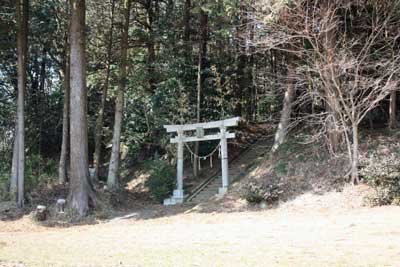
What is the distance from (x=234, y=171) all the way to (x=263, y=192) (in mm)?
3750

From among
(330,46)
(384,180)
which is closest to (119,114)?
(330,46)

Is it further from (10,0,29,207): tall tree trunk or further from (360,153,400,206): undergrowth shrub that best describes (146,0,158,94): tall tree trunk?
(360,153,400,206): undergrowth shrub

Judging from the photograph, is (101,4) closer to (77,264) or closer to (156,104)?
(156,104)

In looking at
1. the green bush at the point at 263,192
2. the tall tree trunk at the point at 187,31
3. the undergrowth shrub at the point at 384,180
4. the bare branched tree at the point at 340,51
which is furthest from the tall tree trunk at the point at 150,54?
the undergrowth shrub at the point at 384,180

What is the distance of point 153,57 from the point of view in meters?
16.7

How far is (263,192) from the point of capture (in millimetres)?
11656

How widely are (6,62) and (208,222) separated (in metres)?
11.8

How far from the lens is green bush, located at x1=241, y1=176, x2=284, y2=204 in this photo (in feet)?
38.1

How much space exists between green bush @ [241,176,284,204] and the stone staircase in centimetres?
198

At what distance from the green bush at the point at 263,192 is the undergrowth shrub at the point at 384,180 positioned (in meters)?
2.25

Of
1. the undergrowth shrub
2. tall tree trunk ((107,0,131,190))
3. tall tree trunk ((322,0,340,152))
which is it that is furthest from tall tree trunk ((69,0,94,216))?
the undergrowth shrub

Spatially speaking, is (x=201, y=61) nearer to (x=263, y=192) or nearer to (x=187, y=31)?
(x=187, y=31)

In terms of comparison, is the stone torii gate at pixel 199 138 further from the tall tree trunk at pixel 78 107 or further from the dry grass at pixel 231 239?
the tall tree trunk at pixel 78 107

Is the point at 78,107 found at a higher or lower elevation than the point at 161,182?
higher
